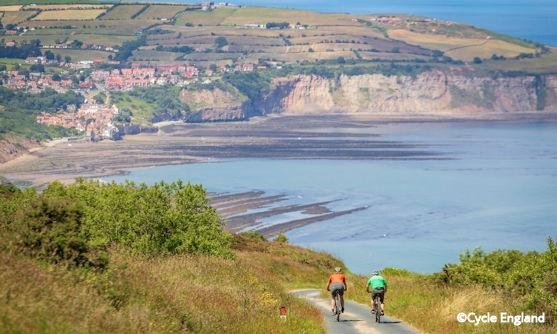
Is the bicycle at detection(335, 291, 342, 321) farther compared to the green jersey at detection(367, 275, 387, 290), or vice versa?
the bicycle at detection(335, 291, 342, 321)

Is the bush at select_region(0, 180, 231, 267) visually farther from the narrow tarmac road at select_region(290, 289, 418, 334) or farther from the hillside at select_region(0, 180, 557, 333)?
the narrow tarmac road at select_region(290, 289, 418, 334)

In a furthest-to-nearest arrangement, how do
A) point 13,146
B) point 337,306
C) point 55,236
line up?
point 13,146 < point 337,306 < point 55,236

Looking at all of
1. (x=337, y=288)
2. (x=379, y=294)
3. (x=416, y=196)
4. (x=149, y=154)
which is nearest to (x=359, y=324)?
(x=379, y=294)

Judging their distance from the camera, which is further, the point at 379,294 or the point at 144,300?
the point at 379,294

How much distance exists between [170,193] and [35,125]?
16559 cm

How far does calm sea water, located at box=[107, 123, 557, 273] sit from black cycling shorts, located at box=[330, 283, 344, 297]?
55.2 metres

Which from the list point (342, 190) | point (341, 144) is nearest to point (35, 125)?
point (341, 144)

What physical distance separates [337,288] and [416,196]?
107398 millimetres

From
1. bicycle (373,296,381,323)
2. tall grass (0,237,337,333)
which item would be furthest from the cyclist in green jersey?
tall grass (0,237,337,333)

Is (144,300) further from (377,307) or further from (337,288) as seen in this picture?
(337,288)

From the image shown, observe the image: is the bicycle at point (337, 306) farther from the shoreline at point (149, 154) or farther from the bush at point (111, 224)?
the shoreline at point (149, 154)

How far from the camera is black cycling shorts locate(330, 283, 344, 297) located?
76.2 ft

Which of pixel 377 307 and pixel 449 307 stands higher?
pixel 449 307

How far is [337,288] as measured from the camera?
2330 centimetres
